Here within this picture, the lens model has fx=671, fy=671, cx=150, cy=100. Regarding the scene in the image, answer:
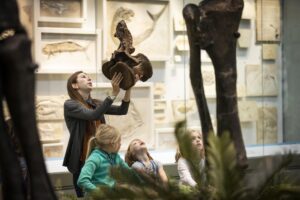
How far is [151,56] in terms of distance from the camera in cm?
742

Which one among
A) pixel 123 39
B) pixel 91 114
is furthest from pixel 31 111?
pixel 123 39

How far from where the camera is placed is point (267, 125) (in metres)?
8.17

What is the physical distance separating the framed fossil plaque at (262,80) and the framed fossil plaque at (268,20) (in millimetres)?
349

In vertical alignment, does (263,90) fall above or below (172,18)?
below

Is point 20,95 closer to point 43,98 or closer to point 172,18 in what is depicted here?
point 43,98

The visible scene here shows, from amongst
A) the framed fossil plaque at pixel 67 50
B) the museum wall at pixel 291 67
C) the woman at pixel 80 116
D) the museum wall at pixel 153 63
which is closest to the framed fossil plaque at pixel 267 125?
the museum wall at pixel 153 63

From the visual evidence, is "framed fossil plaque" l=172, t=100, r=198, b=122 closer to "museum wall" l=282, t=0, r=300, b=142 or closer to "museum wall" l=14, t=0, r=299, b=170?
"museum wall" l=14, t=0, r=299, b=170

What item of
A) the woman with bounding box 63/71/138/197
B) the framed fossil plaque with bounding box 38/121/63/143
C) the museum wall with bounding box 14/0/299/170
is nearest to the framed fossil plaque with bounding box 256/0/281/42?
the museum wall with bounding box 14/0/299/170

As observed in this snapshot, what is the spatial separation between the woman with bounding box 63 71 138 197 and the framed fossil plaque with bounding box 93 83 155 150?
5.69ft

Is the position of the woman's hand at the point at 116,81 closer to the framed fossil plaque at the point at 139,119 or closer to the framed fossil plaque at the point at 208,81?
the framed fossil plaque at the point at 139,119

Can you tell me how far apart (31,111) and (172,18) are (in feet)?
17.7

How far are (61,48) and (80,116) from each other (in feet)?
6.43

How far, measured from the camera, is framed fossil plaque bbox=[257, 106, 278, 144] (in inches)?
314

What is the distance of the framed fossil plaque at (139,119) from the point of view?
7227 millimetres
